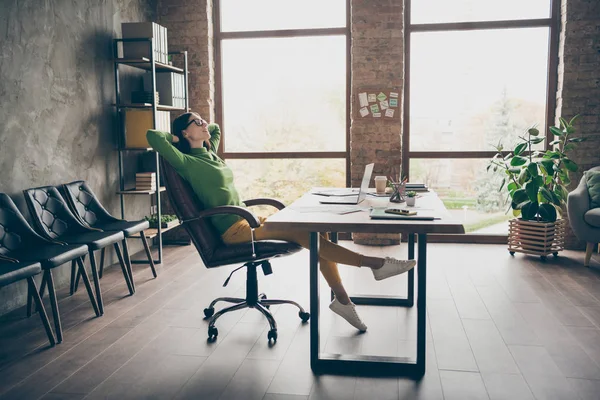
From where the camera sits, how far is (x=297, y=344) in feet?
10.0

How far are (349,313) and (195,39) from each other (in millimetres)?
3932

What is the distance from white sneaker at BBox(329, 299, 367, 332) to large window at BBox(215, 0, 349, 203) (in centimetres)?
300

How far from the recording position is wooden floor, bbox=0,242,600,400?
8.29 feet

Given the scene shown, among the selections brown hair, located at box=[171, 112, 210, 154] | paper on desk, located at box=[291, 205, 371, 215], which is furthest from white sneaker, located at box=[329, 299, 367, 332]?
brown hair, located at box=[171, 112, 210, 154]

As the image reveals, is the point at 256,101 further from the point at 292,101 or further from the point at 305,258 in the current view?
Answer: the point at 305,258

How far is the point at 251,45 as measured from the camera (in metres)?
6.18

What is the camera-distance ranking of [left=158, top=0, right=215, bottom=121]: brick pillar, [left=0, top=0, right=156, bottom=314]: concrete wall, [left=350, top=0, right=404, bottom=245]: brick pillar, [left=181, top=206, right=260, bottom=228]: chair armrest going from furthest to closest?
1. [left=158, top=0, right=215, bottom=121]: brick pillar
2. [left=350, top=0, right=404, bottom=245]: brick pillar
3. [left=0, top=0, right=156, bottom=314]: concrete wall
4. [left=181, top=206, right=260, bottom=228]: chair armrest

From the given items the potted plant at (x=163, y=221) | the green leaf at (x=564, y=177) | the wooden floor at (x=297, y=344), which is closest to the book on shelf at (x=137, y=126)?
the potted plant at (x=163, y=221)

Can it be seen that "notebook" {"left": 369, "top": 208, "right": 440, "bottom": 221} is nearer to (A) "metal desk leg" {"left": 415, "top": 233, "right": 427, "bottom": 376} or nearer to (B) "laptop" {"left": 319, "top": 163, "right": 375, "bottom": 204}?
(A) "metal desk leg" {"left": 415, "top": 233, "right": 427, "bottom": 376}

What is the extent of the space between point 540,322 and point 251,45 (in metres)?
4.27

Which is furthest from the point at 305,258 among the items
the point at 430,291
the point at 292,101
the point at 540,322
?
the point at 540,322

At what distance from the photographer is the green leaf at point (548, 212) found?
5.03 metres

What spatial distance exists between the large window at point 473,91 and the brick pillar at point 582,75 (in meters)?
0.24

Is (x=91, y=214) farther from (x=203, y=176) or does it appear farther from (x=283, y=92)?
(x=283, y=92)
